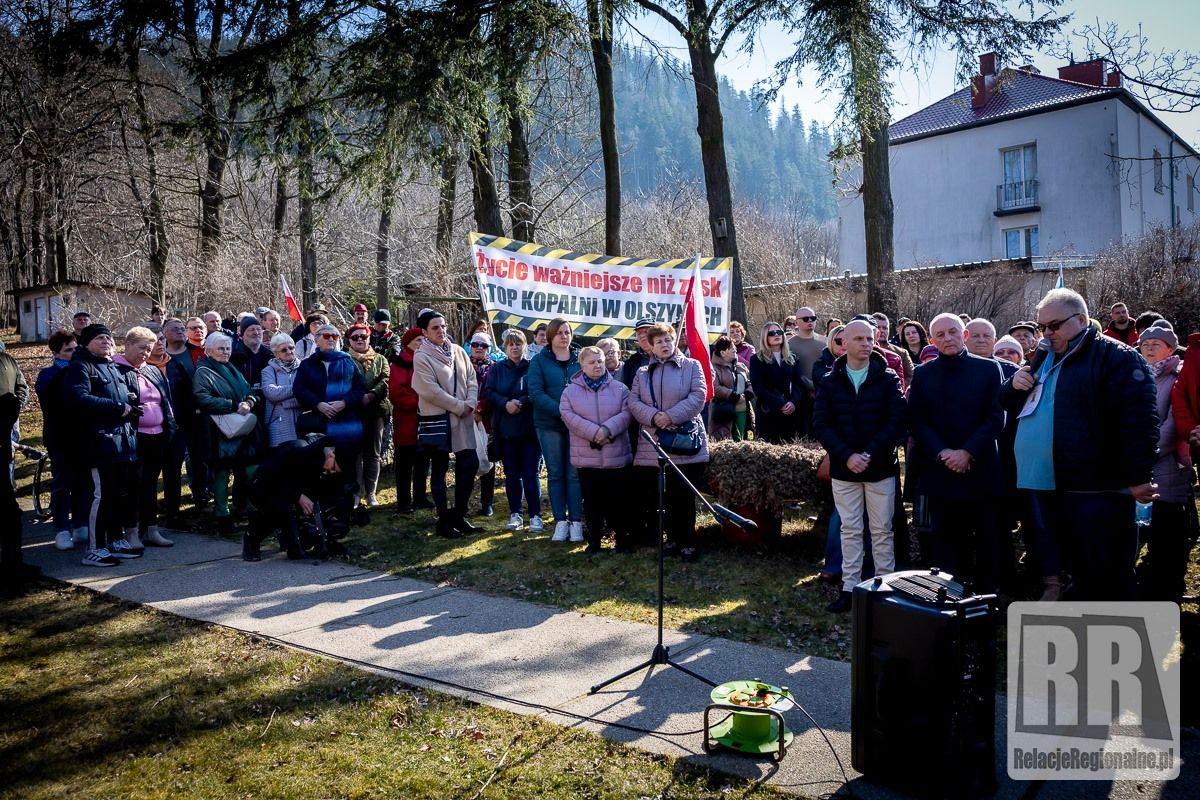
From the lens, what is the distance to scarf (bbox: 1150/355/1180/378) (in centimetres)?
695

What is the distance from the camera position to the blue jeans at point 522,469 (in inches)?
362

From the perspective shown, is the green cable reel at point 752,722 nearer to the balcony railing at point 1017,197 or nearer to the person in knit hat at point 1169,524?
the person in knit hat at point 1169,524

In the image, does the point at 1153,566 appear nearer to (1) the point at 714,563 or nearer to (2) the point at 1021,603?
(2) the point at 1021,603

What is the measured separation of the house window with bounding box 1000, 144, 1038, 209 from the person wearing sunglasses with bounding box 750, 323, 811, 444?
30.9 meters

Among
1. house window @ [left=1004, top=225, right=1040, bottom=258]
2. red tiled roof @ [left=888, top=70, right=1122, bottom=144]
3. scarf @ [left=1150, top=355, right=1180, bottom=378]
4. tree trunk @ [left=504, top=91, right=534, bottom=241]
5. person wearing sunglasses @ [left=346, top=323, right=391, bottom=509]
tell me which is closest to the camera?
scarf @ [left=1150, top=355, right=1180, bottom=378]

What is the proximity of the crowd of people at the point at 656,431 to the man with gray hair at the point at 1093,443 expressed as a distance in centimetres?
1

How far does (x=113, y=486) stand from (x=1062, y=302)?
7548 mm

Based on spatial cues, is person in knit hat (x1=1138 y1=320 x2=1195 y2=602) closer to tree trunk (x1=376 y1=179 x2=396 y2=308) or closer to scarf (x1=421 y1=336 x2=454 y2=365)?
scarf (x1=421 y1=336 x2=454 y2=365)

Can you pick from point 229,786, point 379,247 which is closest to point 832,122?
point 229,786

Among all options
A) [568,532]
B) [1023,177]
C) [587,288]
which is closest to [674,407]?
[568,532]

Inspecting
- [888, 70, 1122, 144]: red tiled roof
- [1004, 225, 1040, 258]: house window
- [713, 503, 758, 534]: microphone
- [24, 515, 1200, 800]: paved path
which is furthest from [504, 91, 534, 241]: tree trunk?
[1004, 225, 1040, 258]: house window

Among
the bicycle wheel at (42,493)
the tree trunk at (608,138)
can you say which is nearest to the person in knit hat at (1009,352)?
the bicycle wheel at (42,493)

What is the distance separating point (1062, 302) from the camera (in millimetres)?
5297
